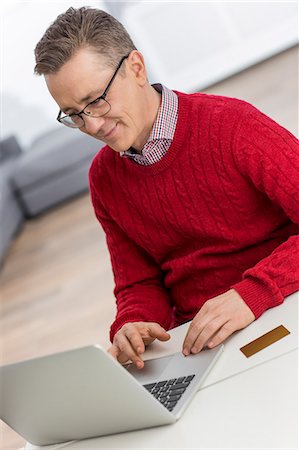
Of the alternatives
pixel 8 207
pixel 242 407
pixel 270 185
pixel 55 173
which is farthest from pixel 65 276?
pixel 242 407

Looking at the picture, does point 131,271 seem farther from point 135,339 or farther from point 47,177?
point 47,177

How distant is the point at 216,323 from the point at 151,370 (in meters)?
0.16

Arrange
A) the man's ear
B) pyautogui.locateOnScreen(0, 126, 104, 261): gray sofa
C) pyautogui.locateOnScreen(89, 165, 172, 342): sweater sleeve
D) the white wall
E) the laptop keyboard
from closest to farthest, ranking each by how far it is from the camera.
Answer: the laptop keyboard < the man's ear < pyautogui.locateOnScreen(89, 165, 172, 342): sweater sleeve < pyautogui.locateOnScreen(0, 126, 104, 261): gray sofa < the white wall

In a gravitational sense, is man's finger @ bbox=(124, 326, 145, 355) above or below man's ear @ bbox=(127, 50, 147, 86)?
below

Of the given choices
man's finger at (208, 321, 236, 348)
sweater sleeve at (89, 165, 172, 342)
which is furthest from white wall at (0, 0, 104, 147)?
man's finger at (208, 321, 236, 348)

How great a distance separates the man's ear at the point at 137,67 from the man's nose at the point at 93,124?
125 millimetres

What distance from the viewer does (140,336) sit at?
64.1 inches

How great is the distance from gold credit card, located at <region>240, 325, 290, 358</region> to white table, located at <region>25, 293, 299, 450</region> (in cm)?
1

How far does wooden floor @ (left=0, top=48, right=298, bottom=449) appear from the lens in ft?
13.7

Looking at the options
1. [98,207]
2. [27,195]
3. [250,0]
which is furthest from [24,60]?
[98,207]

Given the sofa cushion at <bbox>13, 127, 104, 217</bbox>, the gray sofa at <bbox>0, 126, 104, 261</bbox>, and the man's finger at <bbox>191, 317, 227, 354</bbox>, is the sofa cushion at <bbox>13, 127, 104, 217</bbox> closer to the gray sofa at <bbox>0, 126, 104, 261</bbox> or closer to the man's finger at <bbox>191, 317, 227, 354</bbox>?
the gray sofa at <bbox>0, 126, 104, 261</bbox>

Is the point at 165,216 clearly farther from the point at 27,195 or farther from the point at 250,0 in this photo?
the point at 250,0

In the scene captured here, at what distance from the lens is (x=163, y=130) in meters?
1.76

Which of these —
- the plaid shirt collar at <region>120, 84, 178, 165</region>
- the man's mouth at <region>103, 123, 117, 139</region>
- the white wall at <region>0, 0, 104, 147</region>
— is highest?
the man's mouth at <region>103, 123, 117, 139</region>
